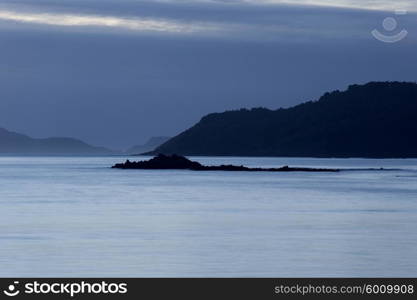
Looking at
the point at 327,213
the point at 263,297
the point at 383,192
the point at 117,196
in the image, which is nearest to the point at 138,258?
the point at 263,297

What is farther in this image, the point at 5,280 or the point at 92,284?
the point at 5,280

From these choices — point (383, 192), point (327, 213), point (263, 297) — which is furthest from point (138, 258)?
point (383, 192)

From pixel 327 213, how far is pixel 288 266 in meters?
16.8

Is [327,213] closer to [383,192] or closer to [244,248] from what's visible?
[244,248]

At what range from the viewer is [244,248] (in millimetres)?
26562

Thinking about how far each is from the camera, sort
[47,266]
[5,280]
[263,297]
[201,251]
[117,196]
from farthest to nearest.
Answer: [117,196]
[201,251]
[47,266]
[5,280]
[263,297]

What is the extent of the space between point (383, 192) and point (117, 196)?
14458mm

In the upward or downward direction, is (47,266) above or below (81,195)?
below

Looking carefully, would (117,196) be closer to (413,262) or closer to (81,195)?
(81,195)

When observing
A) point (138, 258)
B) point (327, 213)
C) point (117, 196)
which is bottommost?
point (138, 258)

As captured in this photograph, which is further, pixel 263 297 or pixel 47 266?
pixel 47 266

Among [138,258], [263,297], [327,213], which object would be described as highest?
[327,213]

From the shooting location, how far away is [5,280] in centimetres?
1981

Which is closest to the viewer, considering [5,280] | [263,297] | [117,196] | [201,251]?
[263,297]
